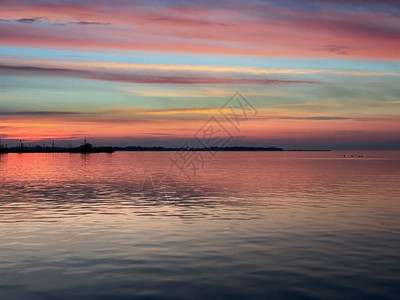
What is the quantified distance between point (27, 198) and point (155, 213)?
18.6 metres

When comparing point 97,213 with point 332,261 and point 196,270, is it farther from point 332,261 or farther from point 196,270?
point 332,261

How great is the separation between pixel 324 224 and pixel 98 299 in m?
20.2

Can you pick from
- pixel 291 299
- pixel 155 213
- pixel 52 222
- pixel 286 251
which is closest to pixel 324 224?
pixel 286 251

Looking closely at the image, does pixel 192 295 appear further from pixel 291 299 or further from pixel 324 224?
pixel 324 224

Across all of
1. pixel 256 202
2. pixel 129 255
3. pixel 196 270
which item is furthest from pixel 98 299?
pixel 256 202

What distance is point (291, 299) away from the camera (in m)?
16.0

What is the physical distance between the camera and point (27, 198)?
48.6m

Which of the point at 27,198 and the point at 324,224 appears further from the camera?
the point at 27,198

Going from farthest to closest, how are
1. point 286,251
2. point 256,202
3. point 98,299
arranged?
point 256,202, point 286,251, point 98,299

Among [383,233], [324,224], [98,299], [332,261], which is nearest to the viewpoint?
[98,299]

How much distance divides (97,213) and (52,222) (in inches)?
201

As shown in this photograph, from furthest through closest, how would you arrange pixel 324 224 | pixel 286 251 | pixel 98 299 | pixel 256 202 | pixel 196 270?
1. pixel 256 202
2. pixel 324 224
3. pixel 286 251
4. pixel 196 270
5. pixel 98 299

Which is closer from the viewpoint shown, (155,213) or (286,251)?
(286,251)

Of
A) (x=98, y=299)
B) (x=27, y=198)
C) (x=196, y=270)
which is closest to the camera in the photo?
(x=98, y=299)
